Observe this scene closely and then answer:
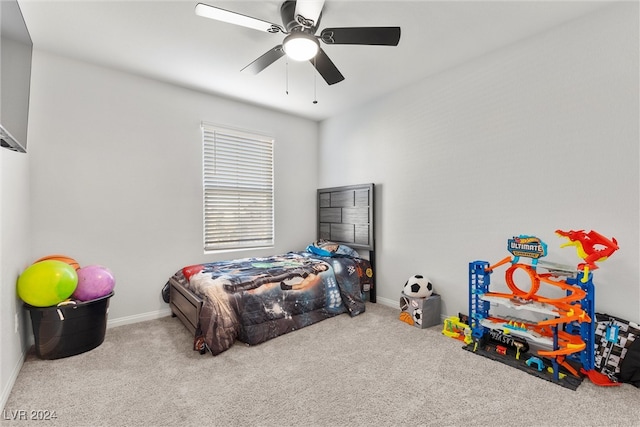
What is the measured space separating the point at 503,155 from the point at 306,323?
2.43 metres

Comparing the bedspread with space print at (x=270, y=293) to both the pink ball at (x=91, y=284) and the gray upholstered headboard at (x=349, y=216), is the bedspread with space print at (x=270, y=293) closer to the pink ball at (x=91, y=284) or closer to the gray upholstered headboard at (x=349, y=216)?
the gray upholstered headboard at (x=349, y=216)

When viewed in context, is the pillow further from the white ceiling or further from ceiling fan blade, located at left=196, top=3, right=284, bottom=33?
ceiling fan blade, located at left=196, top=3, right=284, bottom=33

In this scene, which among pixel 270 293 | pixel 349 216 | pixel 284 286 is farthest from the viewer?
pixel 349 216

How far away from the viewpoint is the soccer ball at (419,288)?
313 centimetres

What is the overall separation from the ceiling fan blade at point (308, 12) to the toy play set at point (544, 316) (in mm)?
2152

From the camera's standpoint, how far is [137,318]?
322 centimetres

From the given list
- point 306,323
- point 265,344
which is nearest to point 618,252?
point 306,323

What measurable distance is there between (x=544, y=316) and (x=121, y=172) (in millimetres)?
4149

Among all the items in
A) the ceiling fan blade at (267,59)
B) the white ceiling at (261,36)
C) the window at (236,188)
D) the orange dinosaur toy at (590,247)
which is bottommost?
the orange dinosaur toy at (590,247)

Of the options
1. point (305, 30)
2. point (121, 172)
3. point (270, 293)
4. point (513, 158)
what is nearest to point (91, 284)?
point (121, 172)

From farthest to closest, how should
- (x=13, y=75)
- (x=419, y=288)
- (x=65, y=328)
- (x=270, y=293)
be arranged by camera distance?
(x=419, y=288) → (x=270, y=293) → (x=65, y=328) → (x=13, y=75)

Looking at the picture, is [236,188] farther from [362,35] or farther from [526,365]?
[526,365]

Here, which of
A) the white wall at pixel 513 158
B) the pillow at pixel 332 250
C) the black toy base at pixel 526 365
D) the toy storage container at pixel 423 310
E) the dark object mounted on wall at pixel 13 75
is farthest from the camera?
the pillow at pixel 332 250

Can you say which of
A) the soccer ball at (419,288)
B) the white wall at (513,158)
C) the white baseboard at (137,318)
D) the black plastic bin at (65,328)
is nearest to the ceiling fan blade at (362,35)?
the white wall at (513,158)
